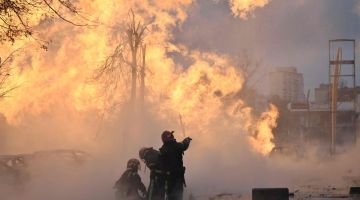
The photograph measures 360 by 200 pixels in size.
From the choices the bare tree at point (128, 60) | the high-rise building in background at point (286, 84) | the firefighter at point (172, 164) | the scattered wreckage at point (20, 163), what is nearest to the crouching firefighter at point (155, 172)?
the firefighter at point (172, 164)

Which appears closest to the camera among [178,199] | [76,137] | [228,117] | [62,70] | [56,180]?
[178,199]

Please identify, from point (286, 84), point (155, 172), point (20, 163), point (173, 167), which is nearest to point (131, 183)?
point (155, 172)

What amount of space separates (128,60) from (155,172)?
1837cm

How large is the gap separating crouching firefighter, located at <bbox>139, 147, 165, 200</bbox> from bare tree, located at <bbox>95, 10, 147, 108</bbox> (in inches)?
678

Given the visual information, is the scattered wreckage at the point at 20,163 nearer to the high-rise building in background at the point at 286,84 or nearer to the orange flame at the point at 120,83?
the orange flame at the point at 120,83

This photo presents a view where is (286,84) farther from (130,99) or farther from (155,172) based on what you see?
(155,172)

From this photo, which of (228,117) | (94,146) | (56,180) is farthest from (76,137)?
(56,180)

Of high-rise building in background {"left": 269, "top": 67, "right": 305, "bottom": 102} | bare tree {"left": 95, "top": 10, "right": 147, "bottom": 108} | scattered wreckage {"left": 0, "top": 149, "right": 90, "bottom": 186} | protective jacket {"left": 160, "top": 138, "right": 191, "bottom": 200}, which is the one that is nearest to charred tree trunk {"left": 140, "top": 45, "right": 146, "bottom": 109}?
bare tree {"left": 95, "top": 10, "right": 147, "bottom": 108}

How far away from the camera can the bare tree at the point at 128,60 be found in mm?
27344

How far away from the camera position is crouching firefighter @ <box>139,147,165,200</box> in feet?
33.2

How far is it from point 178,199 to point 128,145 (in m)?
17.4

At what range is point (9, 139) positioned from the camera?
27219 mm

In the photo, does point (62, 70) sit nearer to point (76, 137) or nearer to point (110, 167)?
point (76, 137)

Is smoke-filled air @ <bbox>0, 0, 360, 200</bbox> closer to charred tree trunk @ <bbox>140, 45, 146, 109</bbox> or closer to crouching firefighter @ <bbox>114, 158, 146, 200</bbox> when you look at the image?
charred tree trunk @ <bbox>140, 45, 146, 109</bbox>
